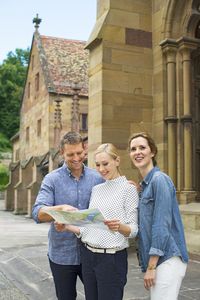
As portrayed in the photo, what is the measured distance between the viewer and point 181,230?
97.3 inches

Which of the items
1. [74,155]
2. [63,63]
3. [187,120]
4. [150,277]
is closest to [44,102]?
[63,63]

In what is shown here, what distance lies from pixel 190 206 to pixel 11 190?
2420cm

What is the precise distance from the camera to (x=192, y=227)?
689 centimetres

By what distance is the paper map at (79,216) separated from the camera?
236cm

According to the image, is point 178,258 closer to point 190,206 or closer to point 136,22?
point 190,206

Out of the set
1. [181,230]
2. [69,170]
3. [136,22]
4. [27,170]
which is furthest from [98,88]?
[27,170]

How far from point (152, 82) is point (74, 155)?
5705mm

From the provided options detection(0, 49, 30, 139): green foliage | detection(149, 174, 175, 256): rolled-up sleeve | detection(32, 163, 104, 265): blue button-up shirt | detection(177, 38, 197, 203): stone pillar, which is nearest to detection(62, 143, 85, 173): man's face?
detection(32, 163, 104, 265): blue button-up shirt

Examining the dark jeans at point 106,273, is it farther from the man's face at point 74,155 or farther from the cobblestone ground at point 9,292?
the cobblestone ground at point 9,292

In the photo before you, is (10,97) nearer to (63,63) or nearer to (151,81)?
(63,63)

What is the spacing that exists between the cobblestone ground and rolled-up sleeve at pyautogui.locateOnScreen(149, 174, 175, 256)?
306cm

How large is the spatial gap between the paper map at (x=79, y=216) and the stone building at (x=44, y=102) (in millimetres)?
21658

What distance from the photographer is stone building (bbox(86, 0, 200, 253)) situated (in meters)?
7.78

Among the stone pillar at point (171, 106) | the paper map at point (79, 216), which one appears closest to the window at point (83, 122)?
the stone pillar at point (171, 106)
